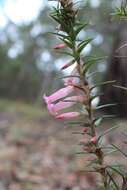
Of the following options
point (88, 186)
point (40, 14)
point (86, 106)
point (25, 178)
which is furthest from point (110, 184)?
point (40, 14)

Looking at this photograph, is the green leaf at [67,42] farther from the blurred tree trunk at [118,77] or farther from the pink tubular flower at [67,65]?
the blurred tree trunk at [118,77]

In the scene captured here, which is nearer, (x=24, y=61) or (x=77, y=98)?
(x=77, y=98)

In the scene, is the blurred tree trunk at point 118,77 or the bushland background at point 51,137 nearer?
the bushland background at point 51,137

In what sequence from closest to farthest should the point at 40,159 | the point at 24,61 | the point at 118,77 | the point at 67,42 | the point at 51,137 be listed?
the point at 67,42, the point at 40,159, the point at 51,137, the point at 118,77, the point at 24,61

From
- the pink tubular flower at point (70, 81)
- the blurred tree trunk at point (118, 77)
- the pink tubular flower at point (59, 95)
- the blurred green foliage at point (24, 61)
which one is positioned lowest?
the blurred green foliage at point (24, 61)

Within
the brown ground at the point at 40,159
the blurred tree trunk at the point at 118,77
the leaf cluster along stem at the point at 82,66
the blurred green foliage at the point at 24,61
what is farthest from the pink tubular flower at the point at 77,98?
the blurred green foliage at the point at 24,61

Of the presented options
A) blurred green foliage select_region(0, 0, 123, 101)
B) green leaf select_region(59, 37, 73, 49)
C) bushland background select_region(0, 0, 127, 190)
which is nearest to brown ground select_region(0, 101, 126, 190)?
bushland background select_region(0, 0, 127, 190)

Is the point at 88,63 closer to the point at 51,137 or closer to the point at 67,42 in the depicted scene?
the point at 67,42

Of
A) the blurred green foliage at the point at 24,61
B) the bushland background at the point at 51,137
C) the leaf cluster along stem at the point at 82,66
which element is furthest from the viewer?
the blurred green foliage at the point at 24,61

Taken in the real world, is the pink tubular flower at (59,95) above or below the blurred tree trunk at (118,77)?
above

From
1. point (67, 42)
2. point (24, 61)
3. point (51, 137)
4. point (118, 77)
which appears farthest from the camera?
point (24, 61)

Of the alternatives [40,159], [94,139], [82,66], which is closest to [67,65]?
[82,66]
